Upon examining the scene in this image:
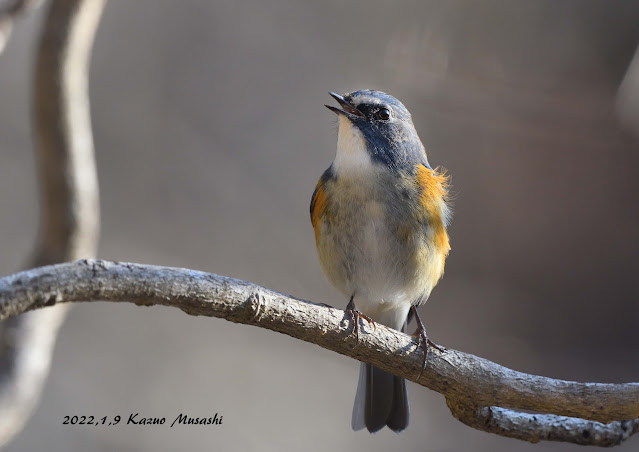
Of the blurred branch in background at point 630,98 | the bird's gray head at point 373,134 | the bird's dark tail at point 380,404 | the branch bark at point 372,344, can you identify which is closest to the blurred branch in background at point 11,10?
the bird's gray head at point 373,134

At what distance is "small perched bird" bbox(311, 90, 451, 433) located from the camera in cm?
291

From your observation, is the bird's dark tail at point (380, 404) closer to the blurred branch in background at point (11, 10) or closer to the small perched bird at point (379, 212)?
the small perched bird at point (379, 212)

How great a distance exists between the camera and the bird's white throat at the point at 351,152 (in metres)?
2.96

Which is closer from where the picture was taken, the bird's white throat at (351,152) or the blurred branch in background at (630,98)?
the bird's white throat at (351,152)

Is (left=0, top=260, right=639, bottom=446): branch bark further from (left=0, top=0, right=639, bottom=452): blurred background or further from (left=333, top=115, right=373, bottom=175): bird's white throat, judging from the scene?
(left=0, top=0, right=639, bottom=452): blurred background

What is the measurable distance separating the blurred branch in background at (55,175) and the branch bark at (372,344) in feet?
4.91

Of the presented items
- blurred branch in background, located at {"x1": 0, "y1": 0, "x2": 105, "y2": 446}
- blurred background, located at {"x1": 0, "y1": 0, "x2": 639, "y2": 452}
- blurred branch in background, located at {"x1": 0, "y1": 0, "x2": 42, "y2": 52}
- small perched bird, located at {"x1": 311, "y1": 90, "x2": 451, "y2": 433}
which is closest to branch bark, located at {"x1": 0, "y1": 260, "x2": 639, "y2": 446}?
small perched bird, located at {"x1": 311, "y1": 90, "x2": 451, "y2": 433}

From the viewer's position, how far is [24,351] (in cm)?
312

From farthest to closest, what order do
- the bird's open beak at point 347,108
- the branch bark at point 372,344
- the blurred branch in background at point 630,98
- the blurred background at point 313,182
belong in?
the blurred background at point 313,182, the blurred branch in background at point 630,98, the bird's open beak at point 347,108, the branch bark at point 372,344

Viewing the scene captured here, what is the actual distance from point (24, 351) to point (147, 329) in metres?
1.86

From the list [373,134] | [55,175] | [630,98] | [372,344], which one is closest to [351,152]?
[373,134]

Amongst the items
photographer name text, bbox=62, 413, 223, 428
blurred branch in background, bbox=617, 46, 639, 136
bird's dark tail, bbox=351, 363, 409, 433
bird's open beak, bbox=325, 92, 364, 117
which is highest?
blurred branch in background, bbox=617, 46, 639, 136

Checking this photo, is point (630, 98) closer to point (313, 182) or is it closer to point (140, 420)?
point (313, 182)

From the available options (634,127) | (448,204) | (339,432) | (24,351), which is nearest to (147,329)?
(339,432)
